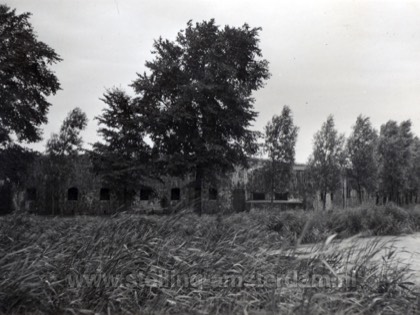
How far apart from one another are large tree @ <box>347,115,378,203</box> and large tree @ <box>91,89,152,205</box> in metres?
15.1

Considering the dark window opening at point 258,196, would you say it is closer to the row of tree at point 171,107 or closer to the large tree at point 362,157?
the large tree at point 362,157

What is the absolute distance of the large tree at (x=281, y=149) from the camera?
24.7 meters

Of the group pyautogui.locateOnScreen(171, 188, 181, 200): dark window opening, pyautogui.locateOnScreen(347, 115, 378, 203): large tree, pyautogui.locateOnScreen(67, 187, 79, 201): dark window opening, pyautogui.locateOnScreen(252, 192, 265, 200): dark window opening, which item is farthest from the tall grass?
pyautogui.locateOnScreen(67, 187, 79, 201): dark window opening

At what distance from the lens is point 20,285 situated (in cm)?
456

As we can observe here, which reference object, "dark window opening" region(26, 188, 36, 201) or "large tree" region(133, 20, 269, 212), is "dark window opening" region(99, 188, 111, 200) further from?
"large tree" region(133, 20, 269, 212)

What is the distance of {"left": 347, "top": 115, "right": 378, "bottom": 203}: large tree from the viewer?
27859 mm

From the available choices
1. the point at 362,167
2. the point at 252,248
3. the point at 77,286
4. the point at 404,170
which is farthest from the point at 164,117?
the point at 404,170

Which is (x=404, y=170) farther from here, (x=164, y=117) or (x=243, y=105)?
(x=164, y=117)

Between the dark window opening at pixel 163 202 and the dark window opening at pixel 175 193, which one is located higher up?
the dark window opening at pixel 175 193

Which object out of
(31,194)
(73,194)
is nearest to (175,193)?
(73,194)

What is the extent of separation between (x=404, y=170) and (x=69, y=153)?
77.3 ft

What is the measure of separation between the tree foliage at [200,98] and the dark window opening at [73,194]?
10.3 m

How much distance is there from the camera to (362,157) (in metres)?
28.1

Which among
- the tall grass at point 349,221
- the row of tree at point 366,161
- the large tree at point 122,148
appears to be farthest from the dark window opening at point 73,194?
the tall grass at point 349,221
